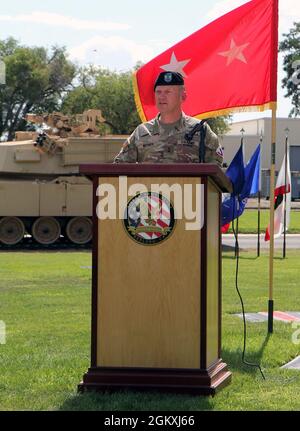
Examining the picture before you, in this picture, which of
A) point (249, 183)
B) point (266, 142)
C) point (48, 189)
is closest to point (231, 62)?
point (249, 183)

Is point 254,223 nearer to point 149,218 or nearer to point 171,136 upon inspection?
point 171,136

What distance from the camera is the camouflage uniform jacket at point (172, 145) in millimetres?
6191

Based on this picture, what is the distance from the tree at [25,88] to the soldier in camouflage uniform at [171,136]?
5450 cm

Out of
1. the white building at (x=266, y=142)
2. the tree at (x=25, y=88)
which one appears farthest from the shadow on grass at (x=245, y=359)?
the white building at (x=266, y=142)

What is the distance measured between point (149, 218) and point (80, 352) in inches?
90.9

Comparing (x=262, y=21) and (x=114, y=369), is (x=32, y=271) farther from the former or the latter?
(x=114, y=369)

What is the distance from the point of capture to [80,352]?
24.9 ft

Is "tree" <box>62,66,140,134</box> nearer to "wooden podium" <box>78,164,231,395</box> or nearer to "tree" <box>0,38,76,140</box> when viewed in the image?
"tree" <box>0,38,76,140</box>

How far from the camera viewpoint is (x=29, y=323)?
9695 millimetres

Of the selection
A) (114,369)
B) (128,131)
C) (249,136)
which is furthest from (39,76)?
(114,369)

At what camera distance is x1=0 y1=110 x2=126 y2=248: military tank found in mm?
27922

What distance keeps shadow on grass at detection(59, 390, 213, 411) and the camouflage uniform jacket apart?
5.05 ft

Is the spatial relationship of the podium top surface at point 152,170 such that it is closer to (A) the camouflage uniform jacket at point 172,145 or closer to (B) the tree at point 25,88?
(A) the camouflage uniform jacket at point 172,145

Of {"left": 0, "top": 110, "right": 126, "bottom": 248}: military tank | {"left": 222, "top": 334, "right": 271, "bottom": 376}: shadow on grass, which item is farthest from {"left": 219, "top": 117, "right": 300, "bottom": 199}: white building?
{"left": 222, "top": 334, "right": 271, "bottom": 376}: shadow on grass
